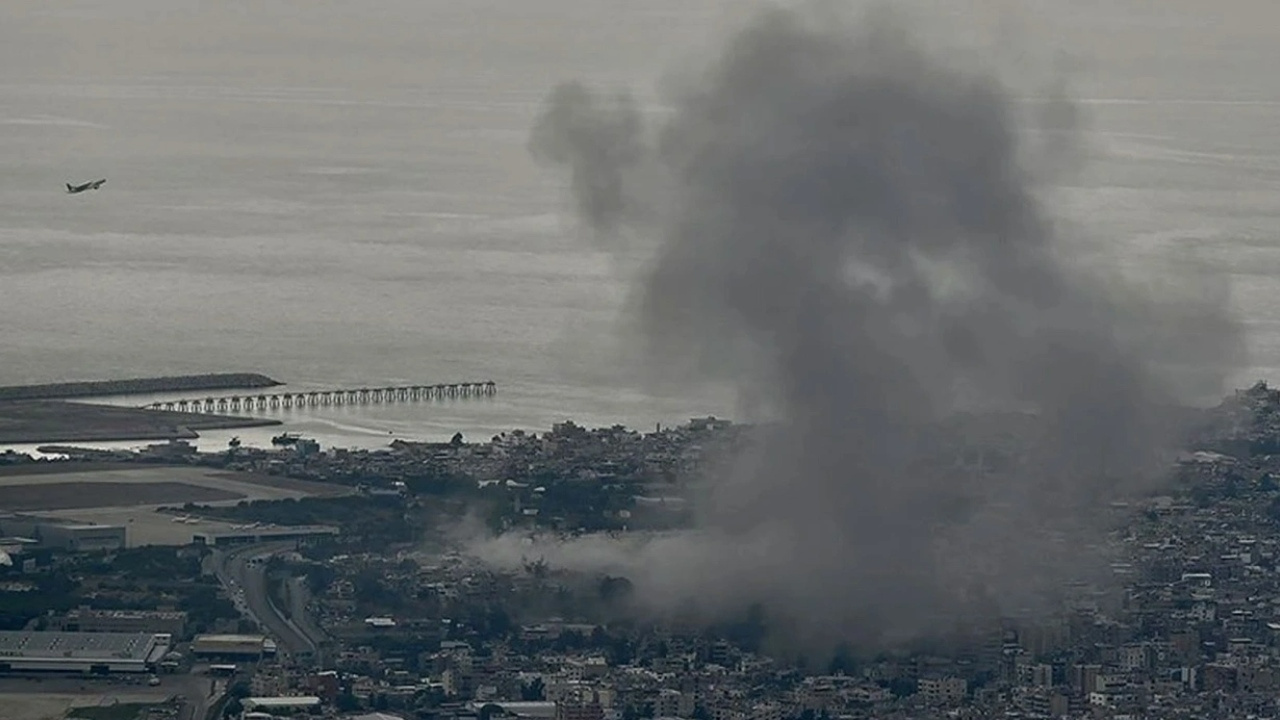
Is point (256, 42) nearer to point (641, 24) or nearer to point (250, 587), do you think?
point (641, 24)

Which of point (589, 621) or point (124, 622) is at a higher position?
point (589, 621)

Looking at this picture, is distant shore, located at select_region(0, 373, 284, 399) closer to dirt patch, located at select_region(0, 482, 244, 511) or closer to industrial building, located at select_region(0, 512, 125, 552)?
dirt patch, located at select_region(0, 482, 244, 511)

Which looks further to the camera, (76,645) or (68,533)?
(68,533)

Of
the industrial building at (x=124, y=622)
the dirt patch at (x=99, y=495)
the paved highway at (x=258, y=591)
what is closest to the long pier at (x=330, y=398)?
the dirt patch at (x=99, y=495)

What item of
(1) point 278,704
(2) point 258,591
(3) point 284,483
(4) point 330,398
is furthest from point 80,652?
(4) point 330,398

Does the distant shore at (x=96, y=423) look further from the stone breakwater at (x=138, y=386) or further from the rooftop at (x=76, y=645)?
the rooftop at (x=76, y=645)

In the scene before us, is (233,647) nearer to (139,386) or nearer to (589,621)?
(589,621)

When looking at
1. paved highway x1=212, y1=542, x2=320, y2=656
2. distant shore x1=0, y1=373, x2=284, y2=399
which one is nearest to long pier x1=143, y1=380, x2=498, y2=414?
distant shore x1=0, y1=373, x2=284, y2=399
